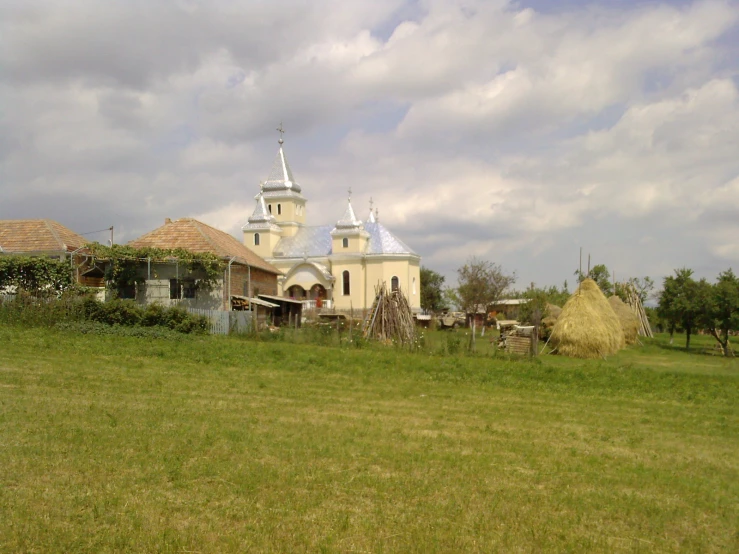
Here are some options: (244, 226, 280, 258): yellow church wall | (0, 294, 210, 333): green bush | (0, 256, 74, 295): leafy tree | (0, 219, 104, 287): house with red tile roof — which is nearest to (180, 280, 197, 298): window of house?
(0, 219, 104, 287): house with red tile roof

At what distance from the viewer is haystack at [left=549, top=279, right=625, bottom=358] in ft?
85.1

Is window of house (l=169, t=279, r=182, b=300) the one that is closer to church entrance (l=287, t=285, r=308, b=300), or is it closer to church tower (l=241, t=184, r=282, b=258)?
church entrance (l=287, t=285, r=308, b=300)

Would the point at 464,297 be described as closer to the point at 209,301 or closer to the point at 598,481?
the point at 209,301

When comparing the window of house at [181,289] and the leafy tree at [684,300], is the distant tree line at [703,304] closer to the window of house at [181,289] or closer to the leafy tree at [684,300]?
the leafy tree at [684,300]

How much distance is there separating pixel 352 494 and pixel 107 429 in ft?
12.9

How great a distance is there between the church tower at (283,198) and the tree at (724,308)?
34.4m

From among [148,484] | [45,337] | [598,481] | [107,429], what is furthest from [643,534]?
[45,337]

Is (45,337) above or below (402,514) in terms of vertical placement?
above

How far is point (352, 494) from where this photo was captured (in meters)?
7.30

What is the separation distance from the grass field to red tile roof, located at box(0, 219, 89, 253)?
16026mm

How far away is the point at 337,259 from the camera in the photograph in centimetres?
5250

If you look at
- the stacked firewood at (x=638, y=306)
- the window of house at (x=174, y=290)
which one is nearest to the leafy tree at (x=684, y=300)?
the stacked firewood at (x=638, y=306)

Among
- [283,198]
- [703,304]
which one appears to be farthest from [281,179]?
[703,304]

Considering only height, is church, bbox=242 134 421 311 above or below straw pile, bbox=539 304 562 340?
above
